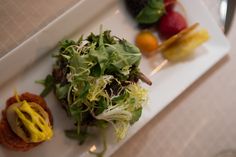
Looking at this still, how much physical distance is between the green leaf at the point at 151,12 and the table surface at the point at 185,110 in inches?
6.5

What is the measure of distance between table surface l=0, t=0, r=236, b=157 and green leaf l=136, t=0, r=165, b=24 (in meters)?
0.17

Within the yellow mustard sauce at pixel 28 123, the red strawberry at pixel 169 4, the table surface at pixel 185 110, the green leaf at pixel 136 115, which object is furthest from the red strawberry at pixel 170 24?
the yellow mustard sauce at pixel 28 123

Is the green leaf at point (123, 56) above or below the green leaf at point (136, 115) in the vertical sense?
above

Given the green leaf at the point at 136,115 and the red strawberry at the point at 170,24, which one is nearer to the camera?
the green leaf at the point at 136,115

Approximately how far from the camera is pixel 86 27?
40.4 inches

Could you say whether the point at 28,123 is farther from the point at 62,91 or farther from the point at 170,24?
the point at 170,24

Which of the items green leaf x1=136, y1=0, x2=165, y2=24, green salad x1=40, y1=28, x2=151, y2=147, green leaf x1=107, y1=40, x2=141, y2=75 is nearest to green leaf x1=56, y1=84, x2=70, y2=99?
green salad x1=40, y1=28, x2=151, y2=147

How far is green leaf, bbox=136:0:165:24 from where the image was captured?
1.04 m

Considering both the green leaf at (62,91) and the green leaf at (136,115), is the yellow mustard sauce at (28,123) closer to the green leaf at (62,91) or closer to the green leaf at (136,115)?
the green leaf at (62,91)

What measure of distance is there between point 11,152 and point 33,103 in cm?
12

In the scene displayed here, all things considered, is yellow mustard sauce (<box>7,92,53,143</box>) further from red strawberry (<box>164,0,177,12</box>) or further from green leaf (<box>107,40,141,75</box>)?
red strawberry (<box>164,0,177,12</box>)

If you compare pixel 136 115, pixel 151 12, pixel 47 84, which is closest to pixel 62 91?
pixel 47 84

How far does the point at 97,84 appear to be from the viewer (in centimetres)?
90

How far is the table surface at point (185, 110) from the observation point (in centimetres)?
100
